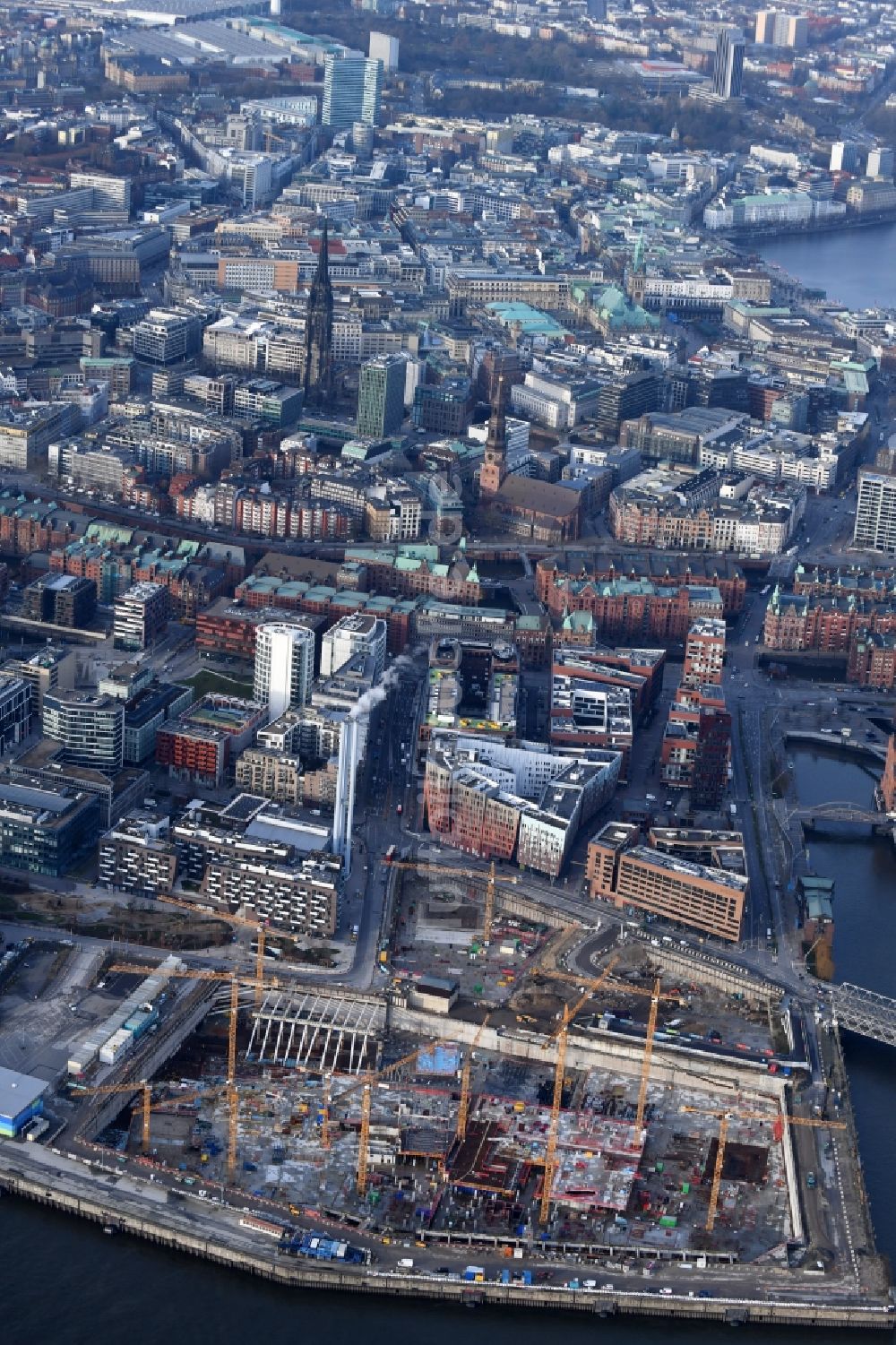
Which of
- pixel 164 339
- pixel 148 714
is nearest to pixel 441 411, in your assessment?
pixel 164 339

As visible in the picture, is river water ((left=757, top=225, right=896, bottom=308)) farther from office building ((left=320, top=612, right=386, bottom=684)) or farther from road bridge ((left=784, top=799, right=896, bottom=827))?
road bridge ((left=784, top=799, right=896, bottom=827))

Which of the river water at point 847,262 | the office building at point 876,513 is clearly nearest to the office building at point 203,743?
the office building at point 876,513

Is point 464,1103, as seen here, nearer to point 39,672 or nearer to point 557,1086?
point 557,1086

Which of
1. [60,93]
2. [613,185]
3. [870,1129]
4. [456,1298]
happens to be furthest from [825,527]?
[60,93]

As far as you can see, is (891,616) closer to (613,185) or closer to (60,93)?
(613,185)

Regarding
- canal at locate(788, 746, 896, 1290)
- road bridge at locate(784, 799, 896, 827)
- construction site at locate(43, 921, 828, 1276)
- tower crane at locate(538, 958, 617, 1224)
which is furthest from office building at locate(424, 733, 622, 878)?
canal at locate(788, 746, 896, 1290)

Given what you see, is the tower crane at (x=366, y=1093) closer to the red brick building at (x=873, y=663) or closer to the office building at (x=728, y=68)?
the red brick building at (x=873, y=663)
